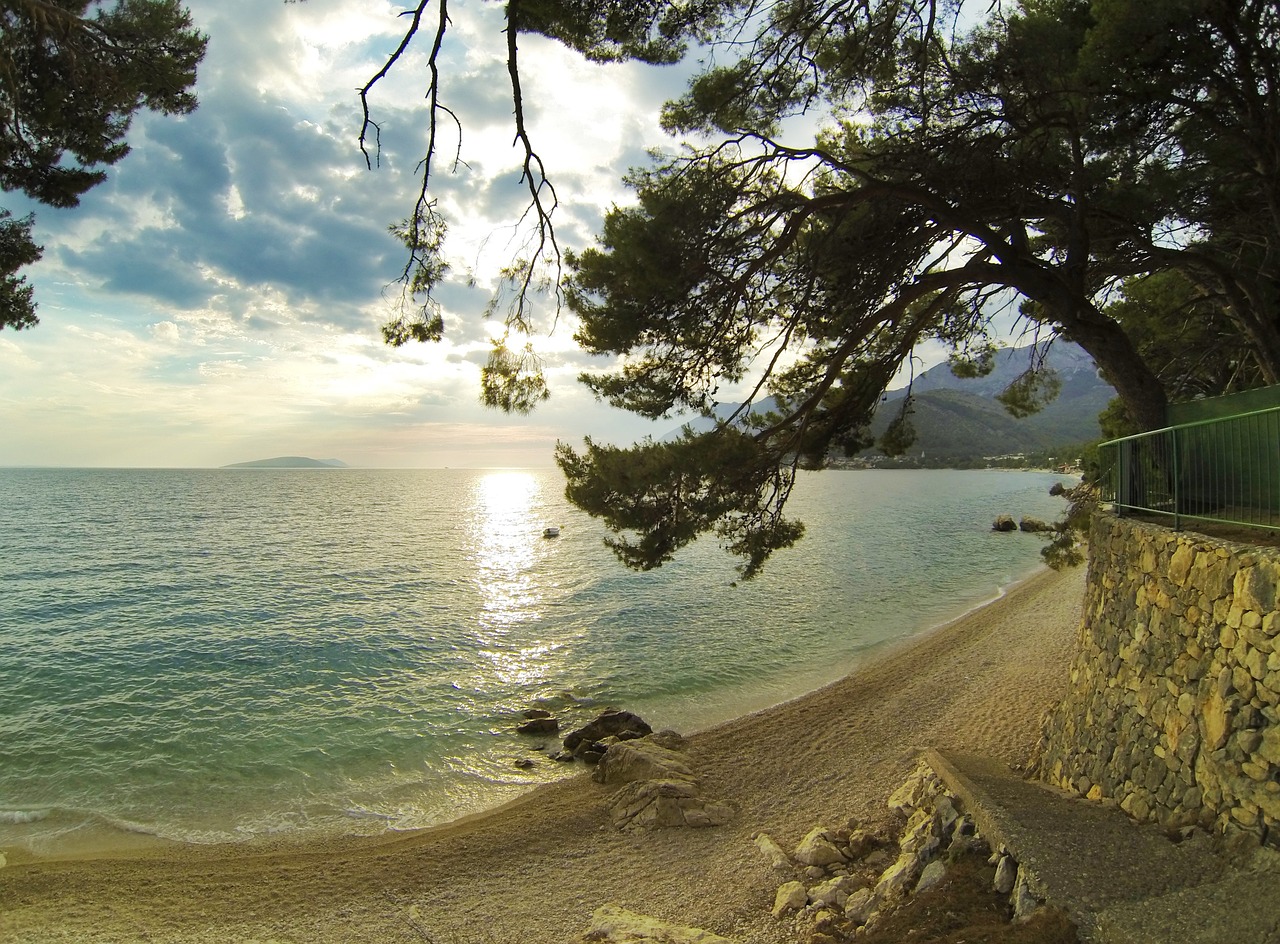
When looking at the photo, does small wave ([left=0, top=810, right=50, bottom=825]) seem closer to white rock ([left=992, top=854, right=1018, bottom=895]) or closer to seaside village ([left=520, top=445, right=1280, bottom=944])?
seaside village ([left=520, top=445, right=1280, bottom=944])

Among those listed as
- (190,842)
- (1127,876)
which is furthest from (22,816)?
(1127,876)

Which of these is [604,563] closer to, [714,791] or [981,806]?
[714,791]

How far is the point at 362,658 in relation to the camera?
60.7 ft

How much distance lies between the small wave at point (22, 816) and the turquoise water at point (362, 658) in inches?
1.7

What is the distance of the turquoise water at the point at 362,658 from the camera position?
11109 mm

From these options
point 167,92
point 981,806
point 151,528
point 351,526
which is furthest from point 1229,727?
point 151,528

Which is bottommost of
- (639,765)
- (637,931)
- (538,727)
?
(538,727)

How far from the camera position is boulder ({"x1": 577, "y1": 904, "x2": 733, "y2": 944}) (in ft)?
20.4

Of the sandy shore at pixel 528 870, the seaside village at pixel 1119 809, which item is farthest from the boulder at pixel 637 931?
the sandy shore at pixel 528 870

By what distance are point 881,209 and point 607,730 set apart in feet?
35.1

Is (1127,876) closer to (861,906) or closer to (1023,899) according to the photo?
(1023,899)

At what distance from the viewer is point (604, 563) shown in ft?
121

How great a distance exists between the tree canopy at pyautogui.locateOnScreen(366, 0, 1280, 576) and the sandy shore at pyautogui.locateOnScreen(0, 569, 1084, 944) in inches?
156

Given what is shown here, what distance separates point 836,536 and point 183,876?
41974 mm
